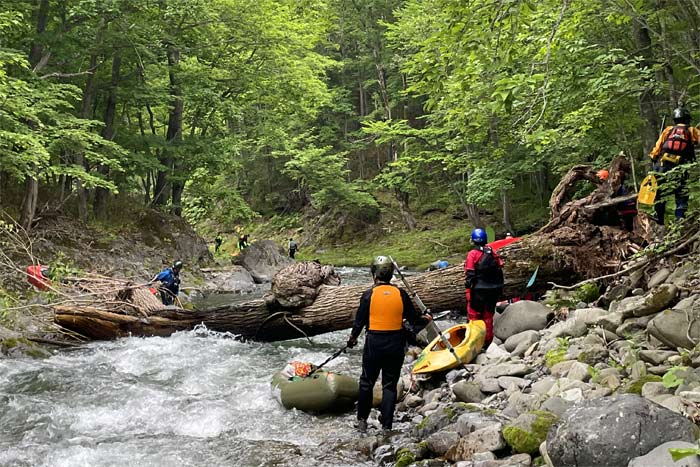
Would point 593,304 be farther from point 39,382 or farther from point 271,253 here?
point 271,253

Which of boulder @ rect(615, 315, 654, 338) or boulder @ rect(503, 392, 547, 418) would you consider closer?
boulder @ rect(503, 392, 547, 418)

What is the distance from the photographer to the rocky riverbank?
3494mm

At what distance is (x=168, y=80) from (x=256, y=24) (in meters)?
3.68

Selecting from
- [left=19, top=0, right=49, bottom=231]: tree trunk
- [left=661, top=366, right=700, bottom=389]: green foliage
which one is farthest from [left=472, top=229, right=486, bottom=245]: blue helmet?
[left=19, top=0, right=49, bottom=231]: tree trunk

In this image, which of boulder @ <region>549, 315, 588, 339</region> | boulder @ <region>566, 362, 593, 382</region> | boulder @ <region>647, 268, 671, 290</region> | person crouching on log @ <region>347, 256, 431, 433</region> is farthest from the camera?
boulder @ <region>647, 268, 671, 290</region>

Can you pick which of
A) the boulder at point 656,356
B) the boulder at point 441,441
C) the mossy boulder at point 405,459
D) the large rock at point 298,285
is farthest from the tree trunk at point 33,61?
the boulder at point 656,356

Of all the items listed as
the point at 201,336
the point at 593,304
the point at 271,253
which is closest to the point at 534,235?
the point at 593,304

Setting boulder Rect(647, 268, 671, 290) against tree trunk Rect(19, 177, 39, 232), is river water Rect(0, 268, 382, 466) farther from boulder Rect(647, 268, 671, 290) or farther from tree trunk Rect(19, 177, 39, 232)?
tree trunk Rect(19, 177, 39, 232)

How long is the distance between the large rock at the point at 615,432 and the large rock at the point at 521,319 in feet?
12.9

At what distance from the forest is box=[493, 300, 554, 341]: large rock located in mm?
2501

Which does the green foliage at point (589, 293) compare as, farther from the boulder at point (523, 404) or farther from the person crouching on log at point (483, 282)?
the boulder at point (523, 404)

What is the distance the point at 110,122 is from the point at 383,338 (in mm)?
15582

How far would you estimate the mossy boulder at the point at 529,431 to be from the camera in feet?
13.9

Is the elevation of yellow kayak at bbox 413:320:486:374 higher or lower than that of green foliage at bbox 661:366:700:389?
lower
